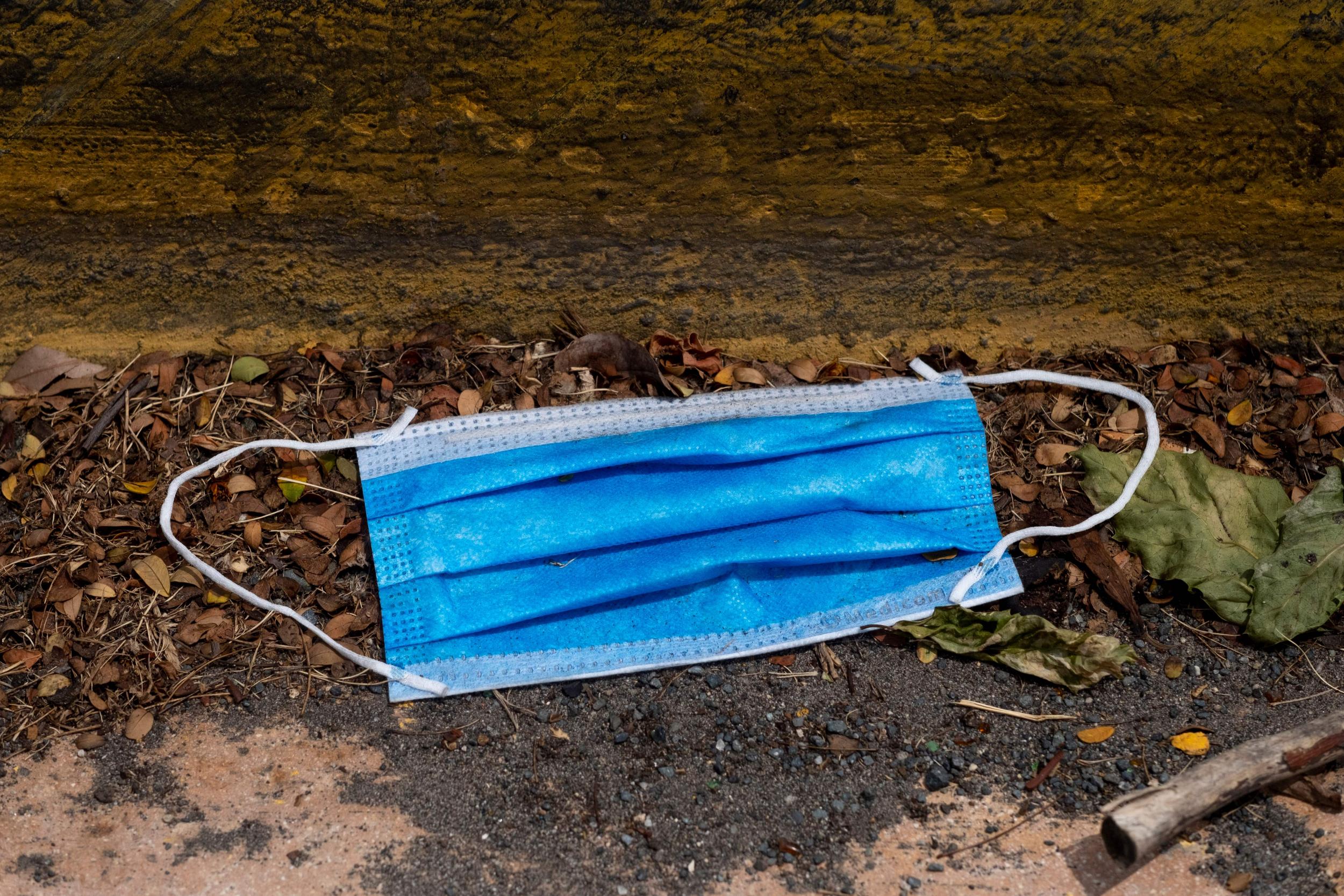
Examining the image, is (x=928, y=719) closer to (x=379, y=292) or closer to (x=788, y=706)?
(x=788, y=706)

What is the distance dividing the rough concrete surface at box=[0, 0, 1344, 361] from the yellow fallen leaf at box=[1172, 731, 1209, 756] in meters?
1.03

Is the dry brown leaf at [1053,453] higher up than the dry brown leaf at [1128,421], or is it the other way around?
the dry brown leaf at [1128,421]

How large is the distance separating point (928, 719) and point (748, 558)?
0.51 m

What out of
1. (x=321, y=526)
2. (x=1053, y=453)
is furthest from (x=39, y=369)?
(x=1053, y=453)

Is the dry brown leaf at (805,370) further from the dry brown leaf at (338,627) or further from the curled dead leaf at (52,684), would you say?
the curled dead leaf at (52,684)

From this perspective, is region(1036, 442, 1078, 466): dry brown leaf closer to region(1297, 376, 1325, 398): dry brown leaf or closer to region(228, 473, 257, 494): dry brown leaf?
Result: region(1297, 376, 1325, 398): dry brown leaf

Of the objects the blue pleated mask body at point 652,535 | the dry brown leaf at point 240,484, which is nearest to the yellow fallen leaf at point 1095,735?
the blue pleated mask body at point 652,535

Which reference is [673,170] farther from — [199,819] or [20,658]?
[20,658]

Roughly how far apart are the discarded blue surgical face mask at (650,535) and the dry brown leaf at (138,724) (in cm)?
29

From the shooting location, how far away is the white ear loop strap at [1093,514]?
2270mm

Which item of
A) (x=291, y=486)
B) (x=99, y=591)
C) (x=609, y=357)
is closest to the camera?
(x=99, y=591)

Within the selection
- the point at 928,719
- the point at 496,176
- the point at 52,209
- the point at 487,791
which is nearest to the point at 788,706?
the point at 928,719

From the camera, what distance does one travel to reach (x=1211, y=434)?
2.45 meters

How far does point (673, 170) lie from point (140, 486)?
1.36 metres
